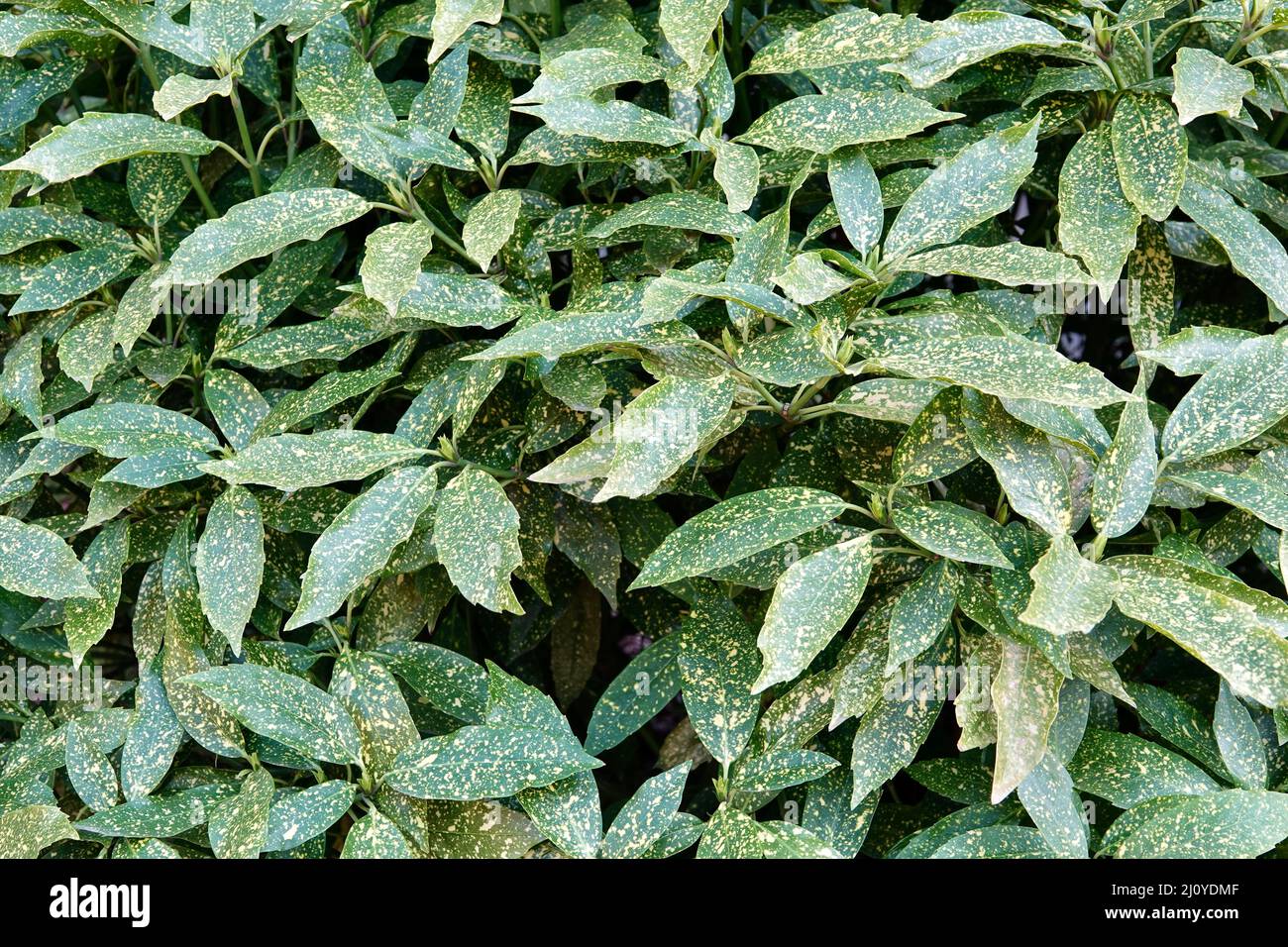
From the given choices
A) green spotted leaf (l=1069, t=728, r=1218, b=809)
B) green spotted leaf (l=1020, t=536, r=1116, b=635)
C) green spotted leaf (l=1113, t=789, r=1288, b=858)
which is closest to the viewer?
green spotted leaf (l=1020, t=536, r=1116, b=635)

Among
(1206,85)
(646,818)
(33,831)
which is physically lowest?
(33,831)

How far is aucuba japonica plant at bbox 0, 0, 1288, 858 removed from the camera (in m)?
1.13

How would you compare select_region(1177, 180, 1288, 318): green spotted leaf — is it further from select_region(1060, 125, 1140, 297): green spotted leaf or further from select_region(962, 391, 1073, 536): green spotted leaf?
select_region(962, 391, 1073, 536): green spotted leaf

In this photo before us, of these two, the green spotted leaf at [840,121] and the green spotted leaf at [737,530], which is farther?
the green spotted leaf at [840,121]

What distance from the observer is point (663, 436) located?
41.8 inches

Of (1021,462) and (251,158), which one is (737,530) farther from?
(251,158)

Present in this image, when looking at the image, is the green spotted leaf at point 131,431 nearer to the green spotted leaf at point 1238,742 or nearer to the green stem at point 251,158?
the green stem at point 251,158

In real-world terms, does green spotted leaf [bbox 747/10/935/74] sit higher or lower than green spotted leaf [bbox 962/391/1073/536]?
higher

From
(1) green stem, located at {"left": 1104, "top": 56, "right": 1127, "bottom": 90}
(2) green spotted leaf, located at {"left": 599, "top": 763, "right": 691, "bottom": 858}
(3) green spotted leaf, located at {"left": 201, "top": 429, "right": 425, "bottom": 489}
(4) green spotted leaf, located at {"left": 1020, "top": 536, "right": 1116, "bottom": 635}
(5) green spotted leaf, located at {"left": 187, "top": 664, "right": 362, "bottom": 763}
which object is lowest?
(2) green spotted leaf, located at {"left": 599, "top": 763, "right": 691, "bottom": 858}

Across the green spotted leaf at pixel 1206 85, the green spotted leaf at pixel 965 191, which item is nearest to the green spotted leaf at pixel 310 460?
the green spotted leaf at pixel 965 191

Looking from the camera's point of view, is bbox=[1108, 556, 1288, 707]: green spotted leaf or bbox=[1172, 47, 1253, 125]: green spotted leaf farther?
bbox=[1172, 47, 1253, 125]: green spotted leaf

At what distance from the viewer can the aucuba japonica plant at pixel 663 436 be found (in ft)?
3.72

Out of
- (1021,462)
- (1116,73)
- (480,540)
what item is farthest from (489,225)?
(1116,73)

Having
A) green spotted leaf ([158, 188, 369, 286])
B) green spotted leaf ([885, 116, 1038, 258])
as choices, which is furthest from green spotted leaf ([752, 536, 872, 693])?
green spotted leaf ([158, 188, 369, 286])
